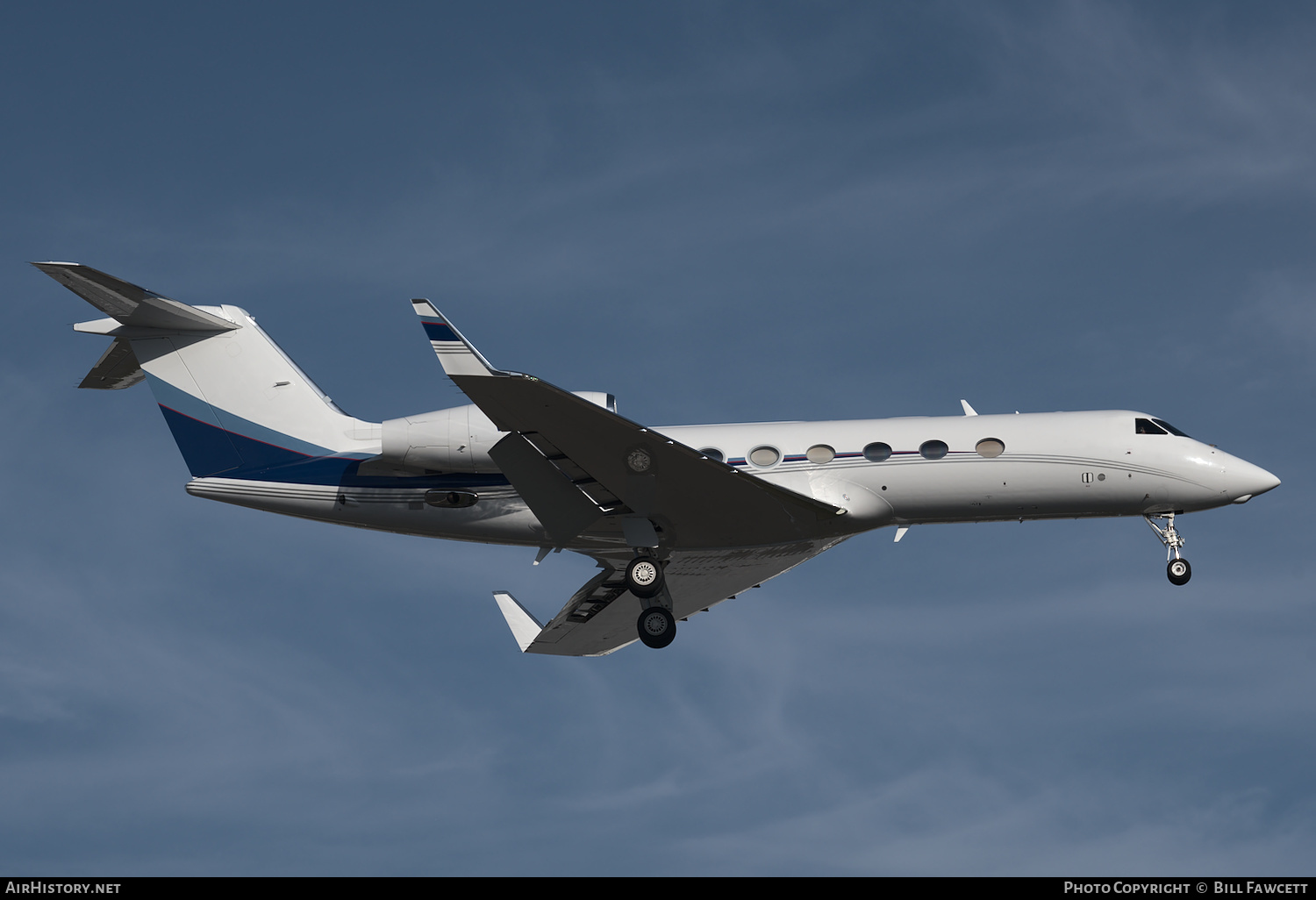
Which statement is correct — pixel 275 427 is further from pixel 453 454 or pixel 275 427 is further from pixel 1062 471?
pixel 1062 471

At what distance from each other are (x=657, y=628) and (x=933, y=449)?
5.05m

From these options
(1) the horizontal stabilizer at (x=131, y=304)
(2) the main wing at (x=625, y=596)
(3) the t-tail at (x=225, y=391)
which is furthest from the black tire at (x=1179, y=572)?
(1) the horizontal stabilizer at (x=131, y=304)

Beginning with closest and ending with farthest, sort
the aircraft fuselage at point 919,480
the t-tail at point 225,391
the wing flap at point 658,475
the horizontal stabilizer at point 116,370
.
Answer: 1. the wing flap at point 658,475
2. the aircraft fuselage at point 919,480
3. the t-tail at point 225,391
4. the horizontal stabilizer at point 116,370

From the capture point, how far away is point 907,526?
20.5 meters

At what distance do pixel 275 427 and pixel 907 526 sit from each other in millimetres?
10031

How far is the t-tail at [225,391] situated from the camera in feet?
67.4

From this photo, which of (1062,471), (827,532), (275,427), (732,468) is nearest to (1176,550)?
(1062,471)

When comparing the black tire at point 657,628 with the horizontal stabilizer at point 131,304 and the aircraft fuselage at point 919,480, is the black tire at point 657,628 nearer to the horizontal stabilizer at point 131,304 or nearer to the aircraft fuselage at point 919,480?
the aircraft fuselage at point 919,480

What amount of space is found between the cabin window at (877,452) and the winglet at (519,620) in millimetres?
7503

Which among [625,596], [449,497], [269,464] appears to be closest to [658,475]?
[449,497]

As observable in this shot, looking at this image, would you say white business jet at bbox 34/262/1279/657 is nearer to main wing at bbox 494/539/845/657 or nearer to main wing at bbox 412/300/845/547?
main wing at bbox 412/300/845/547

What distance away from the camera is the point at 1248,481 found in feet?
66.9

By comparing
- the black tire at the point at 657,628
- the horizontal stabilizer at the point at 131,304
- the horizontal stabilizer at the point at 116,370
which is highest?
the horizontal stabilizer at the point at 131,304

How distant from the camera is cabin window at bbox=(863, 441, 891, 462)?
20.0 meters
